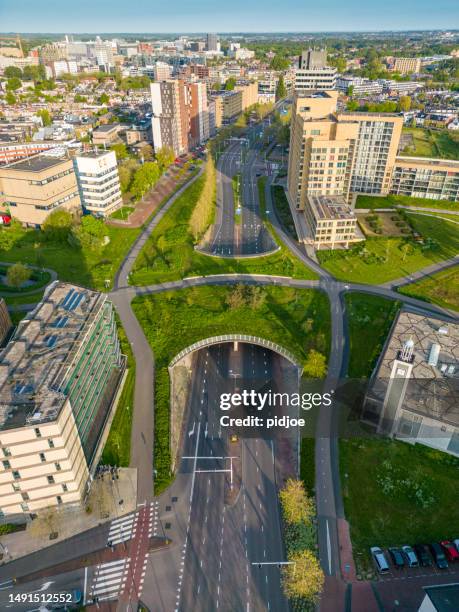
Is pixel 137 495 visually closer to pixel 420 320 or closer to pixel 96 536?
pixel 96 536

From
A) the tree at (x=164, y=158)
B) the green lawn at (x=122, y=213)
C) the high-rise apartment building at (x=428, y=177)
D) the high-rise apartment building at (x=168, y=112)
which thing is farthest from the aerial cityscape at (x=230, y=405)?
the high-rise apartment building at (x=168, y=112)

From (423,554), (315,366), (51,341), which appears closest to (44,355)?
(51,341)

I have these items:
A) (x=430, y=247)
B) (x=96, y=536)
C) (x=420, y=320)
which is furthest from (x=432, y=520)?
(x=430, y=247)

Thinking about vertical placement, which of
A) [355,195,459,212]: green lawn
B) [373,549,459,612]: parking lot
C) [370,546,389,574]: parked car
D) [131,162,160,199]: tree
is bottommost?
[373,549,459,612]: parking lot

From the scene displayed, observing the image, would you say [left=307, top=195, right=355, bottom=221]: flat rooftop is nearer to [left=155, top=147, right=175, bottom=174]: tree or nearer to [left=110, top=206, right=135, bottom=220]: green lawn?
[left=110, top=206, right=135, bottom=220]: green lawn

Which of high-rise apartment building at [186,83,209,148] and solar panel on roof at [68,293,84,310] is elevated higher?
high-rise apartment building at [186,83,209,148]

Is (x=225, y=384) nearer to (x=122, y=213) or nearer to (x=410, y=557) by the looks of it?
(x=410, y=557)

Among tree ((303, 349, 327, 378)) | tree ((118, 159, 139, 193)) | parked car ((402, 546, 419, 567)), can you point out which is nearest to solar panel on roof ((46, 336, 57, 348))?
tree ((303, 349, 327, 378))
